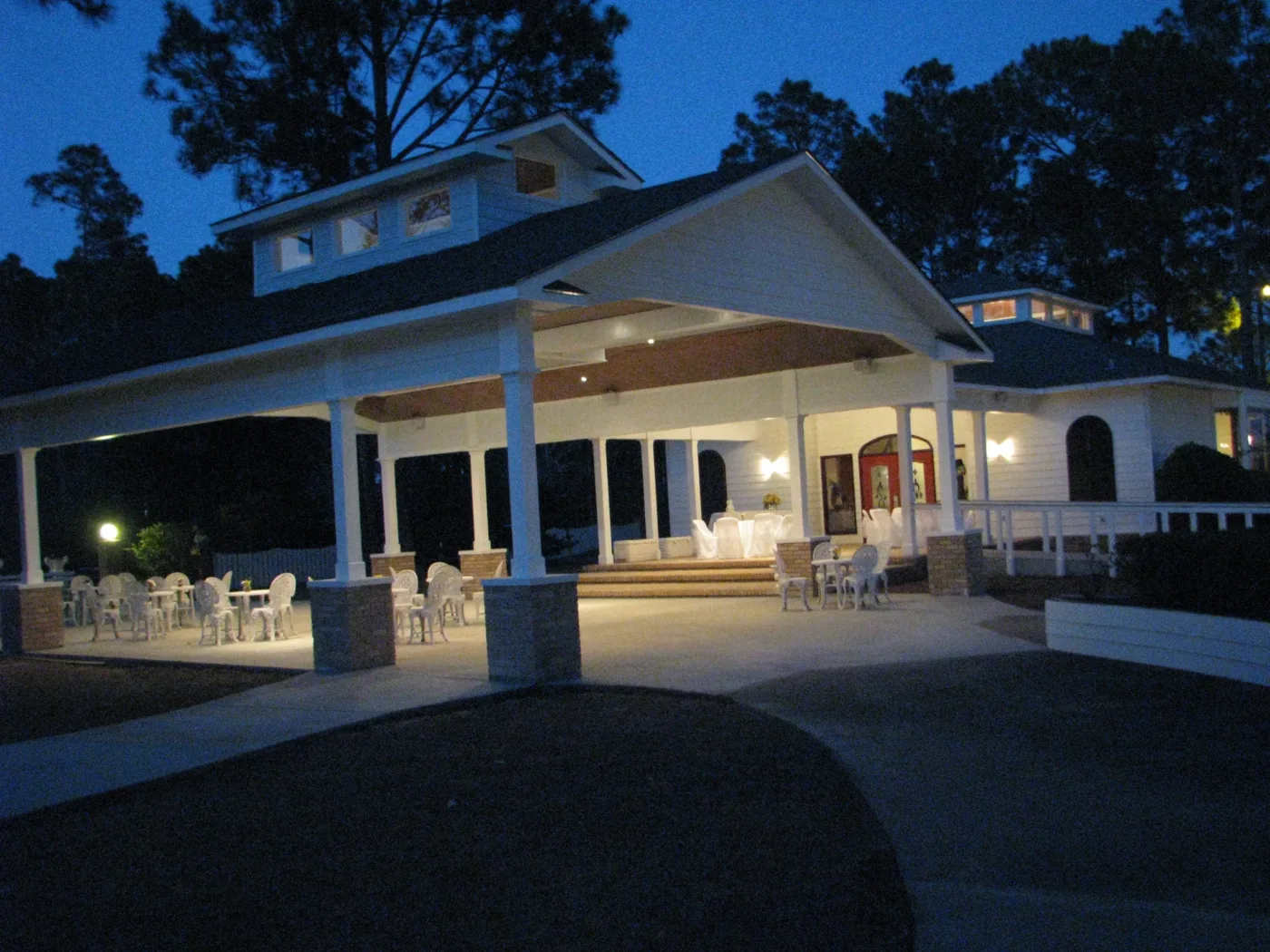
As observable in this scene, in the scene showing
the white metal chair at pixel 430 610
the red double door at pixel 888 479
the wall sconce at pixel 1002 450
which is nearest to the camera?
the white metal chair at pixel 430 610

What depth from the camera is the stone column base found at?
460 inches

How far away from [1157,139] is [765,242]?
103 feet

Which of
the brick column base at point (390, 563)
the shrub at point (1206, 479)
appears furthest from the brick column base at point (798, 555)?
the shrub at point (1206, 479)

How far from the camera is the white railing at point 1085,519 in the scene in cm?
1727

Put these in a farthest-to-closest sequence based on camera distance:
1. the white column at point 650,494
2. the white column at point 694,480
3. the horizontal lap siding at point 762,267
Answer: the white column at point 694,480
the white column at point 650,494
the horizontal lap siding at point 762,267

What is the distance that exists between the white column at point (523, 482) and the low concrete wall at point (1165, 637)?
5.06 meters

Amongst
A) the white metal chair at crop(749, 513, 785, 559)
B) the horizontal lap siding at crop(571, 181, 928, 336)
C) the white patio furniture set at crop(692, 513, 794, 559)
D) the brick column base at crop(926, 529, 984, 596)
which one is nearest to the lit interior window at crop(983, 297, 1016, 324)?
the white patio furniture set at crop(692, 513, 794, 559)

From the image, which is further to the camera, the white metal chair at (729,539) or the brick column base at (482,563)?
the brick column base at (482,563)

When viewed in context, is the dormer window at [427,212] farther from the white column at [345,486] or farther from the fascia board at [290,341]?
the white column at [345,486]

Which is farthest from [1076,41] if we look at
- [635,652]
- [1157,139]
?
[635,652]

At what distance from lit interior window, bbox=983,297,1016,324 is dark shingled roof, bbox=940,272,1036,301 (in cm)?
30

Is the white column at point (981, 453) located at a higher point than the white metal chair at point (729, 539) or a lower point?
higher

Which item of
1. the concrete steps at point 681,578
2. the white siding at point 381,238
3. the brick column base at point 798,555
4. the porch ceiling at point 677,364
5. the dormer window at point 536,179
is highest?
the dormer window at point 536,179

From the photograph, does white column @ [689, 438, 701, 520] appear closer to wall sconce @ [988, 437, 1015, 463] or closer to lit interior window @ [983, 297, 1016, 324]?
wall sconce @ [988, 437, 1015, 463]
